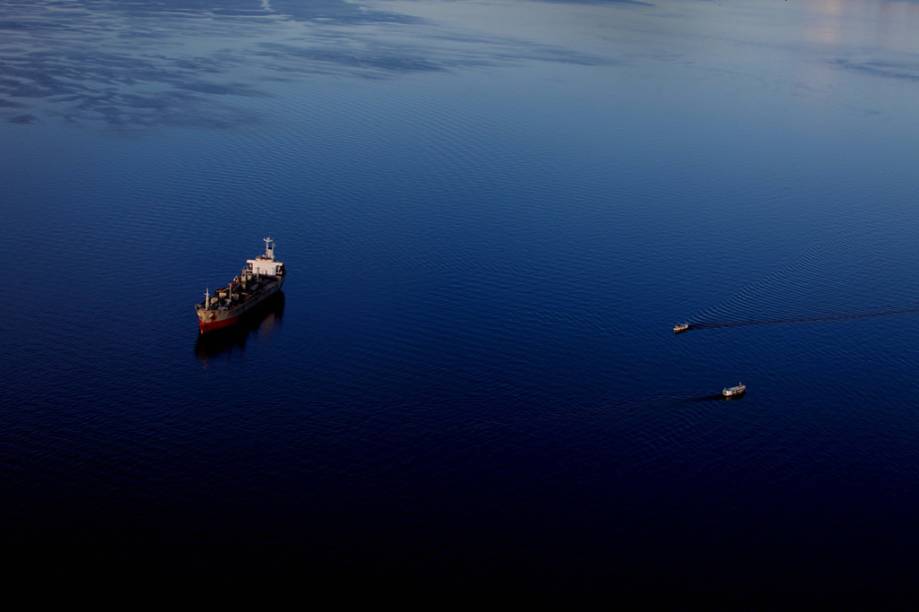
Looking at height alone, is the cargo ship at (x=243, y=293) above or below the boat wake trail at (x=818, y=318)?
above

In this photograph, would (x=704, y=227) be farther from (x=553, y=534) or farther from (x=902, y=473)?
(x=553, y=534)

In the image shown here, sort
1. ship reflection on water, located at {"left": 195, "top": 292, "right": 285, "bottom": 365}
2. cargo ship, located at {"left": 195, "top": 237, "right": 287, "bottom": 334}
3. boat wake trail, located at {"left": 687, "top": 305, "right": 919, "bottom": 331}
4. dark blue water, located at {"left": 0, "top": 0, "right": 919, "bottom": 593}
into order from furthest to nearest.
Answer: boat wake trail, located at {"left": 687, "top": 305, "right": 919, "bottom": 331} < cargo ship, located at {"left": 195, "top": 237, "right": 287, "bottom": 334} < ship reflection on water, located at {"left": 195, "top": 292, "right": 285, "bottom": 365} < dark blue water, located at {"left": 0, "top": 0, "right": 919, "bottom": 593}

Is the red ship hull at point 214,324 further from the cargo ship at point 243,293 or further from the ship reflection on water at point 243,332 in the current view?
the ship reflection on water at point 243,332

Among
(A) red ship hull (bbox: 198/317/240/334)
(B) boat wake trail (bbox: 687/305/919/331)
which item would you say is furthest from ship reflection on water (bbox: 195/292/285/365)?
(B) boat wake trail (bbox: 687/305/919/331)

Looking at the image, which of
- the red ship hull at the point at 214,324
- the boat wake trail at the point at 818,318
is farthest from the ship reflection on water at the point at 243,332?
the boat wake trail at the point at 818,318

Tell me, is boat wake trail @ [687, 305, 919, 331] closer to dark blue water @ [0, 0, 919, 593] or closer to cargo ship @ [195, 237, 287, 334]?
dark blue water @ [0, 0, 919, 593]

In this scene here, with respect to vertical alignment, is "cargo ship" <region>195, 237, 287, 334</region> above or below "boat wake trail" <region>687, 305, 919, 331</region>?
above
